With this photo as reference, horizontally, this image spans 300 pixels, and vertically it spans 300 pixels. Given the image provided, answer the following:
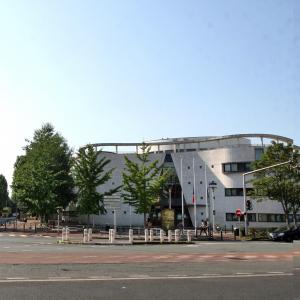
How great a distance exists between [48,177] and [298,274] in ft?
148

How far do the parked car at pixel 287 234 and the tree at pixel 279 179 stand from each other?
9508 mm

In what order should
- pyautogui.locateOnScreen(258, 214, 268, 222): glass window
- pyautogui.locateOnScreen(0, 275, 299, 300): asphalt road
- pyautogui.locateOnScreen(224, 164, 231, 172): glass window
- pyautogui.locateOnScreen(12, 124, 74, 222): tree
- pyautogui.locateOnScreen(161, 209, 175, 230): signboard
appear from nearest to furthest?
pyautogui.locateOnScreen(0, 275, 299, 300): asphalt road, pyautogui.locateOnScreen(161, 209, 175, 230): signboard, pyautogui.locateOnScreen(12, 124, 74, 222): tree, pyautogui.locateOnScreen(258, 214, 268, 222): glass window, pyautogui.locateOnScreen(224, 164, 231, 172): glass window

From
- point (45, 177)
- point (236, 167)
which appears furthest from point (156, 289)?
point (236, 167)

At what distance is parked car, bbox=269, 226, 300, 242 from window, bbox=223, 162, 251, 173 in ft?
83.9

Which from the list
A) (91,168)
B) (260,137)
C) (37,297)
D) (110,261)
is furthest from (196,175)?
(37,297)

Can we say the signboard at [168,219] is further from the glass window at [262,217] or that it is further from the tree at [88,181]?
the glass window at [262,217]

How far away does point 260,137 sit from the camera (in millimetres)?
70562

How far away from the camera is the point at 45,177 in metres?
56.9

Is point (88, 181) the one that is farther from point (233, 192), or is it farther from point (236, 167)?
point (236, 167)

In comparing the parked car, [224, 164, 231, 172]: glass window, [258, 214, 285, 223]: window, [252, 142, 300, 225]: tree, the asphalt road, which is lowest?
the asphalt road

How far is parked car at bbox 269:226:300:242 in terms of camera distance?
4088 centimetres

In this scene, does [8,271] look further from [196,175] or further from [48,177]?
[196,175]

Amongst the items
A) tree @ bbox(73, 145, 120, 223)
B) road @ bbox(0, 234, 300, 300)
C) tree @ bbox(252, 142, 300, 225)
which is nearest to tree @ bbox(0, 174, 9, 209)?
tree @ bbox(73, 145, 120, 223)

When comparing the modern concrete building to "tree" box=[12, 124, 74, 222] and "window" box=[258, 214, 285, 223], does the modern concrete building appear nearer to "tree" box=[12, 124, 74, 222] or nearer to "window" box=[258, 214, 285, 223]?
"window" box=[258, 214, 285, 223]
